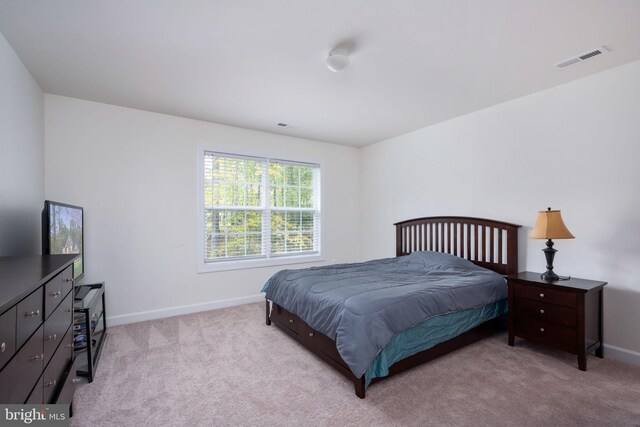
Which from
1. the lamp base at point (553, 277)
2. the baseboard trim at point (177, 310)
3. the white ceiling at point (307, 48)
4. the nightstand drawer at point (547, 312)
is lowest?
the baseboard trim at point (177, 310)

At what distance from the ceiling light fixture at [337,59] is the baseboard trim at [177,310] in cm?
324

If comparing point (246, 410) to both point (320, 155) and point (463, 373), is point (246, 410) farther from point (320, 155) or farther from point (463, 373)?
point (320, 155)

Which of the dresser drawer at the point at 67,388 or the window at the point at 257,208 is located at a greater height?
→ the window at the point at 257,208

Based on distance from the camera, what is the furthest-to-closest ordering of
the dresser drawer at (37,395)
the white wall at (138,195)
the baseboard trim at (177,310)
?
the baseboard trim at (177,310) < the white wall at (138,195) < the dresser drawer at (37,395)

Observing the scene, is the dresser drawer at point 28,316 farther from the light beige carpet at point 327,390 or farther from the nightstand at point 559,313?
the nightstand at point 559,313

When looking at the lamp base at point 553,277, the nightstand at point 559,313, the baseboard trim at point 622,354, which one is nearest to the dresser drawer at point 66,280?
the nightstand at point 559,313

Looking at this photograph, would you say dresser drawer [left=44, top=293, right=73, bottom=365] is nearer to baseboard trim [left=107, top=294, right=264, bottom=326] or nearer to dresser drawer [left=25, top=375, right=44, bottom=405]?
dresser drawer [left=25, top=375, right=44, bottom=405]

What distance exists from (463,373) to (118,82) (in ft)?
12.9

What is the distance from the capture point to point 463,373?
7.86 ft

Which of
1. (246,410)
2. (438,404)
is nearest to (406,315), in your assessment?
(438,404)

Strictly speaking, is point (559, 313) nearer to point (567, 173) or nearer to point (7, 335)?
point (567, 173)

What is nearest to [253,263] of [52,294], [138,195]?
[138,195]

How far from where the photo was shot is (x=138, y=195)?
11.8ft

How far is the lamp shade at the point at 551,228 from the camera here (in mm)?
2672
